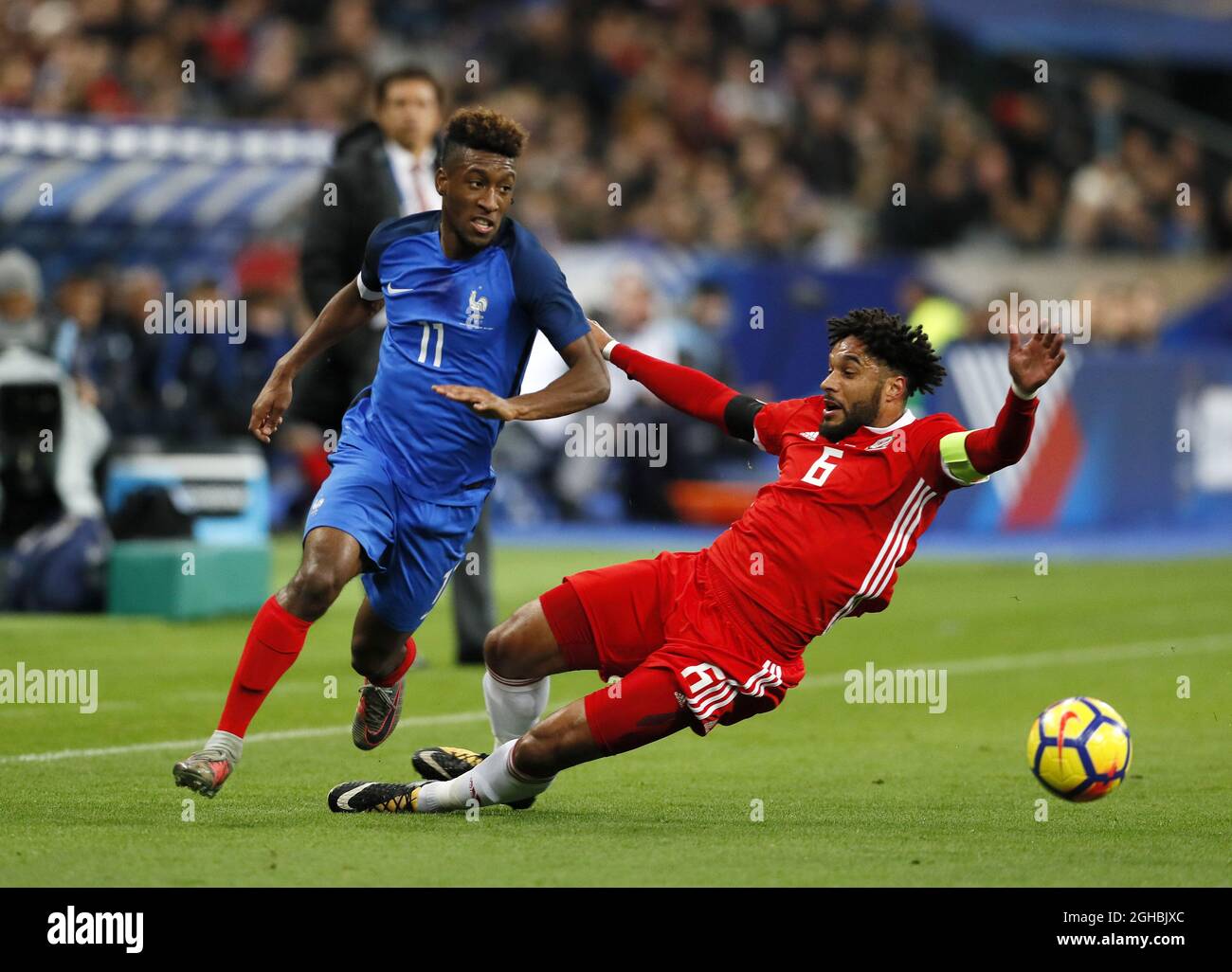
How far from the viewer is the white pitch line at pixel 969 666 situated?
26.8 ft

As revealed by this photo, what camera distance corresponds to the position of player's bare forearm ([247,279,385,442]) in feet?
24.4

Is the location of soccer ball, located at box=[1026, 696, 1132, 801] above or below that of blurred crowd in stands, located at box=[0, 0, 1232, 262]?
below

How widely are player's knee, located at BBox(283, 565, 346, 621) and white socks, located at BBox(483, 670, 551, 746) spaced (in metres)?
0.65

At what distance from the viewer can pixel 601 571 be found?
694 cm

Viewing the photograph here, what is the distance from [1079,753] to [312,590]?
8.48ft

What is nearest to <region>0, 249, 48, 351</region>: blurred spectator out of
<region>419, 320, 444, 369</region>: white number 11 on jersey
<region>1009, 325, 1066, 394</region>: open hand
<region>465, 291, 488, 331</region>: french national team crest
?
<region>419, 320, 444, 369</region>: white number 11 on jersey

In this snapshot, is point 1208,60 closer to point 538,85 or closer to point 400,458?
point 538,85

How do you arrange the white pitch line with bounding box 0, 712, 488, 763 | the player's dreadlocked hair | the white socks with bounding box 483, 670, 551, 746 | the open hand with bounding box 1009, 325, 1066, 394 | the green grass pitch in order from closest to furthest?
1. the green grass pitch
2. the open hand with bounding box 1009, 325, 1066, 394
3. the player's dreadlocked hair
4. the white socks with bounding box 483, 670, 551, 746
5. the white pitch line with bounding box 0, 712, 488, 763

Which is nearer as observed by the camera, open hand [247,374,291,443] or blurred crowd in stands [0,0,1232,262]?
open hand [247,374,291,443]

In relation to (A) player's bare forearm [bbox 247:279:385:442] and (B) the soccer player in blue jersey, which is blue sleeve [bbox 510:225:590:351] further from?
(A) player's bare forearm [bbox 247:279:385:442]

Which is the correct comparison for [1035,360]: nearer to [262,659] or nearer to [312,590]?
[312,590]

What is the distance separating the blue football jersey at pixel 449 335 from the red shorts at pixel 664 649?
2.23 ft
